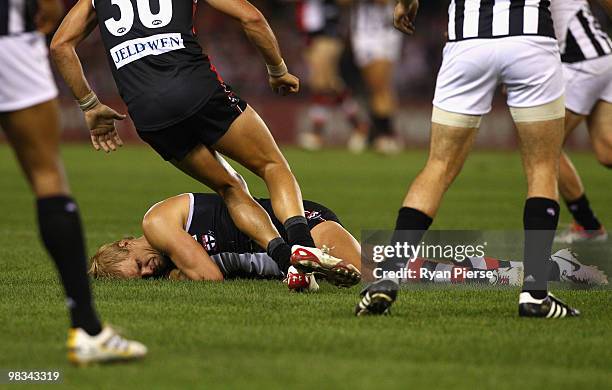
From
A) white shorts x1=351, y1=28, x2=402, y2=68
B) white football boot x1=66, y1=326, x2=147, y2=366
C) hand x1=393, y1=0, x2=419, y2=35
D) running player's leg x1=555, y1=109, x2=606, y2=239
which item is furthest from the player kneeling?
white shorts x1=351, y1=28, x2=402, y2=68

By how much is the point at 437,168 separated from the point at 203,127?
1.54m

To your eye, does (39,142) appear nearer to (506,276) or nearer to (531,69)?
(531,69)

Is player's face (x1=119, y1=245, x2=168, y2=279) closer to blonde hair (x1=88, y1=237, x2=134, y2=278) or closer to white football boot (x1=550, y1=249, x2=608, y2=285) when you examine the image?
blonde hair (x1=88, y1=237, x2=134, y2=278)

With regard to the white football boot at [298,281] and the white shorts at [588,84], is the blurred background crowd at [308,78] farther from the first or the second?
the white football boot at [298,281]

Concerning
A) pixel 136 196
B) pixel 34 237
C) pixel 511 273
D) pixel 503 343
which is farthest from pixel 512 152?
pixel 503 343

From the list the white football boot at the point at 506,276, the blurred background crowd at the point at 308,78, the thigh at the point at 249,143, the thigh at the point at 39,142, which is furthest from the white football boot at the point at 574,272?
the blurred background crowd at the point at 308,78

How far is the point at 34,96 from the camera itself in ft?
14.2

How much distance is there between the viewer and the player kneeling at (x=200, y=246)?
6723mm

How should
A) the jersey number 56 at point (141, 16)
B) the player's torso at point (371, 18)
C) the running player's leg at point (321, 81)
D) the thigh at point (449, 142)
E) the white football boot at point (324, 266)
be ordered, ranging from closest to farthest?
the thigh at point (449, 142)
the white football boot at point (324, 266)
the jersey number 56 at point (141, 16)
the running player's leg at point (321, 81)
the player's torso at point (371, 18)

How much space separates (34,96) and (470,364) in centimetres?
190

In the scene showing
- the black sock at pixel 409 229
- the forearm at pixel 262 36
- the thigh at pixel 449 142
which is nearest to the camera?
the black sock at pixel 409 229

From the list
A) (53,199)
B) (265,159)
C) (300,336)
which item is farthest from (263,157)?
(53,199)

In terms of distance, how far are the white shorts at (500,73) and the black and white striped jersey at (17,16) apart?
211 cm

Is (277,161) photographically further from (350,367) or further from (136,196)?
(136,196)
